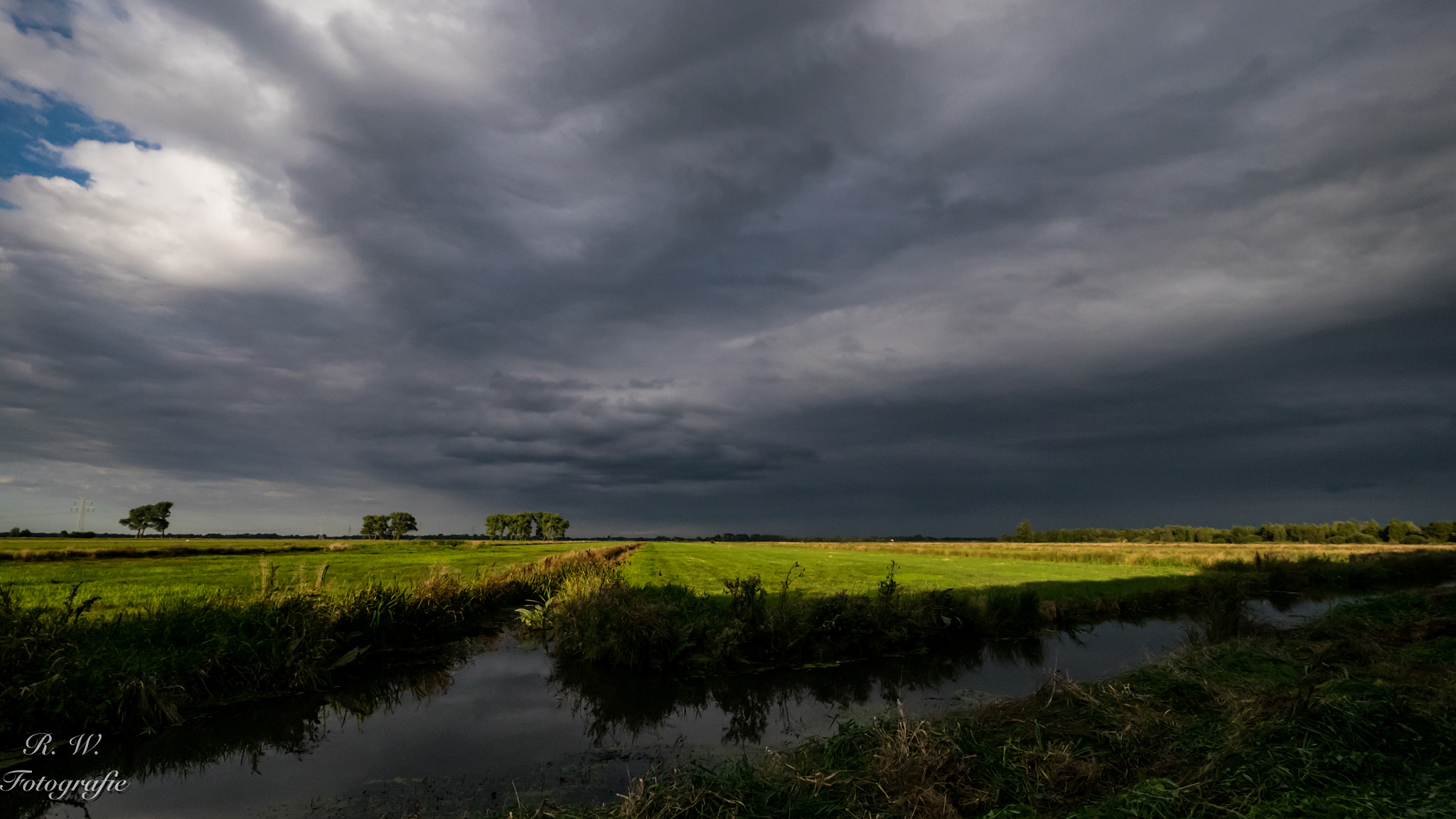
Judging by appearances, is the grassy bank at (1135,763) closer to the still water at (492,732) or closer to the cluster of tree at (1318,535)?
the still water at (492,732)

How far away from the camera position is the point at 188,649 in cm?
1305

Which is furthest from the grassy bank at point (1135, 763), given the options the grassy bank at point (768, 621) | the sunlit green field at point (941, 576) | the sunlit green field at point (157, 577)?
Result: the sunlit green field at point (941, 576)

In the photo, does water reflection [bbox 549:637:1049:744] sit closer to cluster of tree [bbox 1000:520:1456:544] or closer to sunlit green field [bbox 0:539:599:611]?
sunlit green field [bbox 0:539:599:611]

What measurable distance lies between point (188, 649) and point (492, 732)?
7.18 meters

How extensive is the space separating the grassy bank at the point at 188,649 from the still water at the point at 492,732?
0.71 metres

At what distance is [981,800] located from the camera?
688 cm

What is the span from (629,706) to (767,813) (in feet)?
26.0

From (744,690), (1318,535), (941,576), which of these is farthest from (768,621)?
(1318,535)

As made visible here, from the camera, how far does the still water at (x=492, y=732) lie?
886cm

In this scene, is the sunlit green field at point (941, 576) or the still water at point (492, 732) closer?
the still water at point (492, 732)

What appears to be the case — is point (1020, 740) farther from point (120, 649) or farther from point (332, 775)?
point (120, 649)

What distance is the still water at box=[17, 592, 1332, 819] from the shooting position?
8859 mm

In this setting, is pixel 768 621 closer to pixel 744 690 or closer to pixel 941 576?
pixel 744 690

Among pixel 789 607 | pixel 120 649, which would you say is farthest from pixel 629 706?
pixel 120 649
